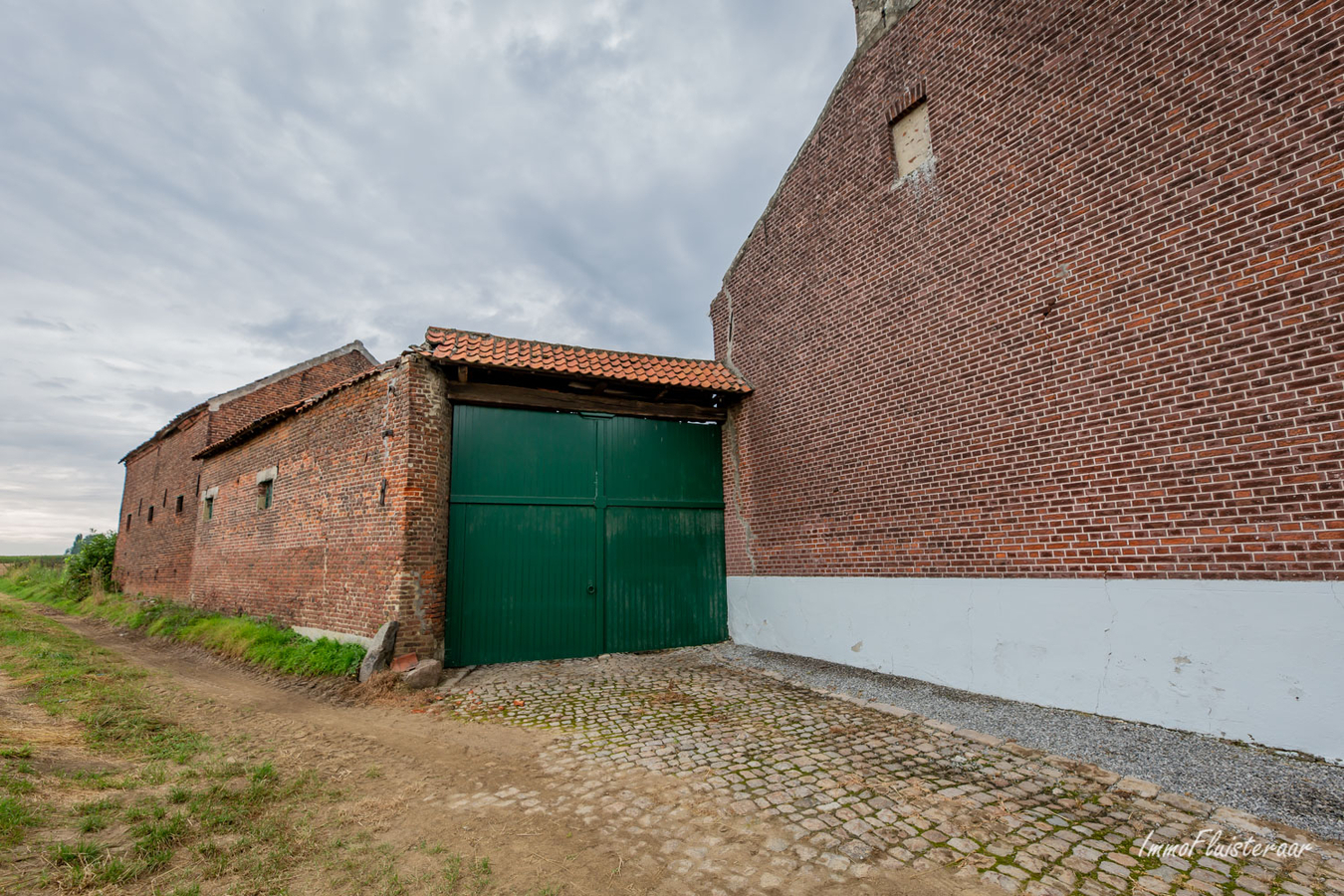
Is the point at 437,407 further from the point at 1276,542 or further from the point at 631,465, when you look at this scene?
the point at 1276,542

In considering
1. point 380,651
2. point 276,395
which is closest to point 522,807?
point 380,651

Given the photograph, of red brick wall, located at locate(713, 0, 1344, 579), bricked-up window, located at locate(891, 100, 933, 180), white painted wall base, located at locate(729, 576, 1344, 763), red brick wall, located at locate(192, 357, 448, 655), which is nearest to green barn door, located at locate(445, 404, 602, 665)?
red brick wall, located at locate(192, 357, 448, 655)

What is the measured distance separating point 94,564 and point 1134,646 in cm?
3031

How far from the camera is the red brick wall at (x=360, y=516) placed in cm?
750

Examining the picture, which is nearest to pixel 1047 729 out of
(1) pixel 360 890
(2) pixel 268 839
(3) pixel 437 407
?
(1) pixel 360 890

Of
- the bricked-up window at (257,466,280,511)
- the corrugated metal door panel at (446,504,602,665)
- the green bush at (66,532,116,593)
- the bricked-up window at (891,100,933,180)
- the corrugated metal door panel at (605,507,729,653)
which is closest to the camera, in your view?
the bricked-up window at (891,100,933,180)

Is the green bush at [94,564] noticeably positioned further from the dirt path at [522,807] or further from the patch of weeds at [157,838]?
the patch of weeds at [157,838]

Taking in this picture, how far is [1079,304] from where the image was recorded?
5.57 meters

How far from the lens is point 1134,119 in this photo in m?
5.30

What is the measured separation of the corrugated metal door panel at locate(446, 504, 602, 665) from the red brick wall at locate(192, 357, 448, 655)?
1.19ft

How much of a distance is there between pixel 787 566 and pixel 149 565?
19.3m

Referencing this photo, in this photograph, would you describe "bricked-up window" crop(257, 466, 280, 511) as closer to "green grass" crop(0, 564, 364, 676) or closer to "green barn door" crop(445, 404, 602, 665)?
"green grass" crop(0, 564, 364, 676)

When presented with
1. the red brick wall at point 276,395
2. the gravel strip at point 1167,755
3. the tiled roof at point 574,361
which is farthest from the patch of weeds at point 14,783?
the red brick wall at point 276,395

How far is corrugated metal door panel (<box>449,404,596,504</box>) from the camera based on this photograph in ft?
27.3
